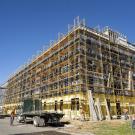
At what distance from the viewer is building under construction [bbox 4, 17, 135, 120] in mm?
28109

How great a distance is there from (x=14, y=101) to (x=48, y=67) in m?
20.4

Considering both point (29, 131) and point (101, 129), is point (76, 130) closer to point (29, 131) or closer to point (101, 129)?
point (101, 129)

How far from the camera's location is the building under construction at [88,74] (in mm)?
28109

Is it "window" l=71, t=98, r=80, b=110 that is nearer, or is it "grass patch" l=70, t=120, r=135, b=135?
"grass patch" l=70, t=120, r=135, b=135

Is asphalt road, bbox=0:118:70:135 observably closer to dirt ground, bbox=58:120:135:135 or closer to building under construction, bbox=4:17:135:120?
dirt ground, bbox=58:120:135:135

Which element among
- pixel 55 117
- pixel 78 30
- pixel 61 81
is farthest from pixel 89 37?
pixel 55 117

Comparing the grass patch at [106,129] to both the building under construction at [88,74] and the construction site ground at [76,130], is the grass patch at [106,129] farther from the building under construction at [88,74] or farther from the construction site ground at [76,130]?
the building under construction at [88,74]

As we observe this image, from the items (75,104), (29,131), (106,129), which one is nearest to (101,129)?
(106,129)

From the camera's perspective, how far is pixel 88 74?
2922 centimetres

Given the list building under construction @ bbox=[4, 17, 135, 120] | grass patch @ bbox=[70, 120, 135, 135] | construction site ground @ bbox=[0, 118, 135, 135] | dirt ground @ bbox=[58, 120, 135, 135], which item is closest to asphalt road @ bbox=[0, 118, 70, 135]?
construction site ground @ bbox=[0, 118, 135, 135]

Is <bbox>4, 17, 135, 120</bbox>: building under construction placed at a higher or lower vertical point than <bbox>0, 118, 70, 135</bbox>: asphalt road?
higher

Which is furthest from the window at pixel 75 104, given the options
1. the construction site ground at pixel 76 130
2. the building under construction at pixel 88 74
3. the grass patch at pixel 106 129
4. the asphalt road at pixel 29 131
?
the asphalt road at pixel 29 131

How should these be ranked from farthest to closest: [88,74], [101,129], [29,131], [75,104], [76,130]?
[88,74] < [75,104] < [101,129] < [29,131] < [76,130]

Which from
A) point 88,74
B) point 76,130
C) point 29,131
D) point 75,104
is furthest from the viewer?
point 88,74
